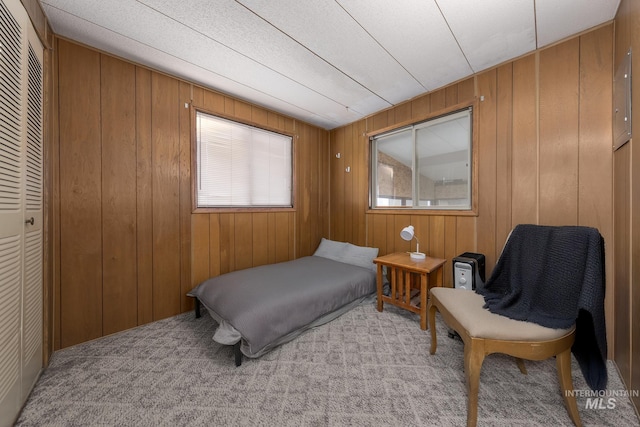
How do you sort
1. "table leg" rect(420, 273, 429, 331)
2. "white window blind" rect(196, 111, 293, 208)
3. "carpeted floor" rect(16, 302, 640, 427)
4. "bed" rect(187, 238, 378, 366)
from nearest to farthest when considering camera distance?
"carpeted floor" rect(16, 302, 640, 427) < "bed" rect(187, 238, 378, 366) < "table leg" rect(420, 273, 429, 331) < "white window blind" rect(196, 111, 293, 208)

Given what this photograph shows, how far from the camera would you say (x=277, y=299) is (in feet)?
6.43

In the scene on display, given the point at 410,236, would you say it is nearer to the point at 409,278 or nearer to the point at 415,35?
the point at 409,278

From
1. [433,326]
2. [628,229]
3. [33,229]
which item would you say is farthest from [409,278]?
[33,229]

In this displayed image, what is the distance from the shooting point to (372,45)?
2.00 m

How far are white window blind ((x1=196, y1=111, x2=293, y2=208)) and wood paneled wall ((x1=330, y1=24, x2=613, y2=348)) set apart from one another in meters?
1.93

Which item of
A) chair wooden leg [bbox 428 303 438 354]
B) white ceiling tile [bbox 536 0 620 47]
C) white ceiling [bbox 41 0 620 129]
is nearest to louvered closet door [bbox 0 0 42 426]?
white ceiling [bbox 41 0 620 129]

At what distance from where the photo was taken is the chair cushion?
1.22m

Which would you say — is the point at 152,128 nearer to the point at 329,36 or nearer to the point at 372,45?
the point at 329,36

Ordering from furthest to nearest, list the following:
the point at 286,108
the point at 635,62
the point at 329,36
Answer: the point at 286,108, the point at 329,36, the point at 635,62

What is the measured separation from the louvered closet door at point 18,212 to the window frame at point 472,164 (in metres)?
3.23

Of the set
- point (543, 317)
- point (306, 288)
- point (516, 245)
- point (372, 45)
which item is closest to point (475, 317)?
point (543, 317)

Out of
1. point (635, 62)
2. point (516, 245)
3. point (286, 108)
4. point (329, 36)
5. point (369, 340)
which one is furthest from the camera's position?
point (286, 108)

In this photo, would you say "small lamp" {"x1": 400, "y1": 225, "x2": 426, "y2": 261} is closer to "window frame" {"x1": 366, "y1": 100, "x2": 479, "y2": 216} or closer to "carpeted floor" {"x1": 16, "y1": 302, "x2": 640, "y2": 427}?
"window frame" {"x1": 366, "y1": 100, "x2": 479, "y2": 216}

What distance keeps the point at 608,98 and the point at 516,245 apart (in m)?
1.31
